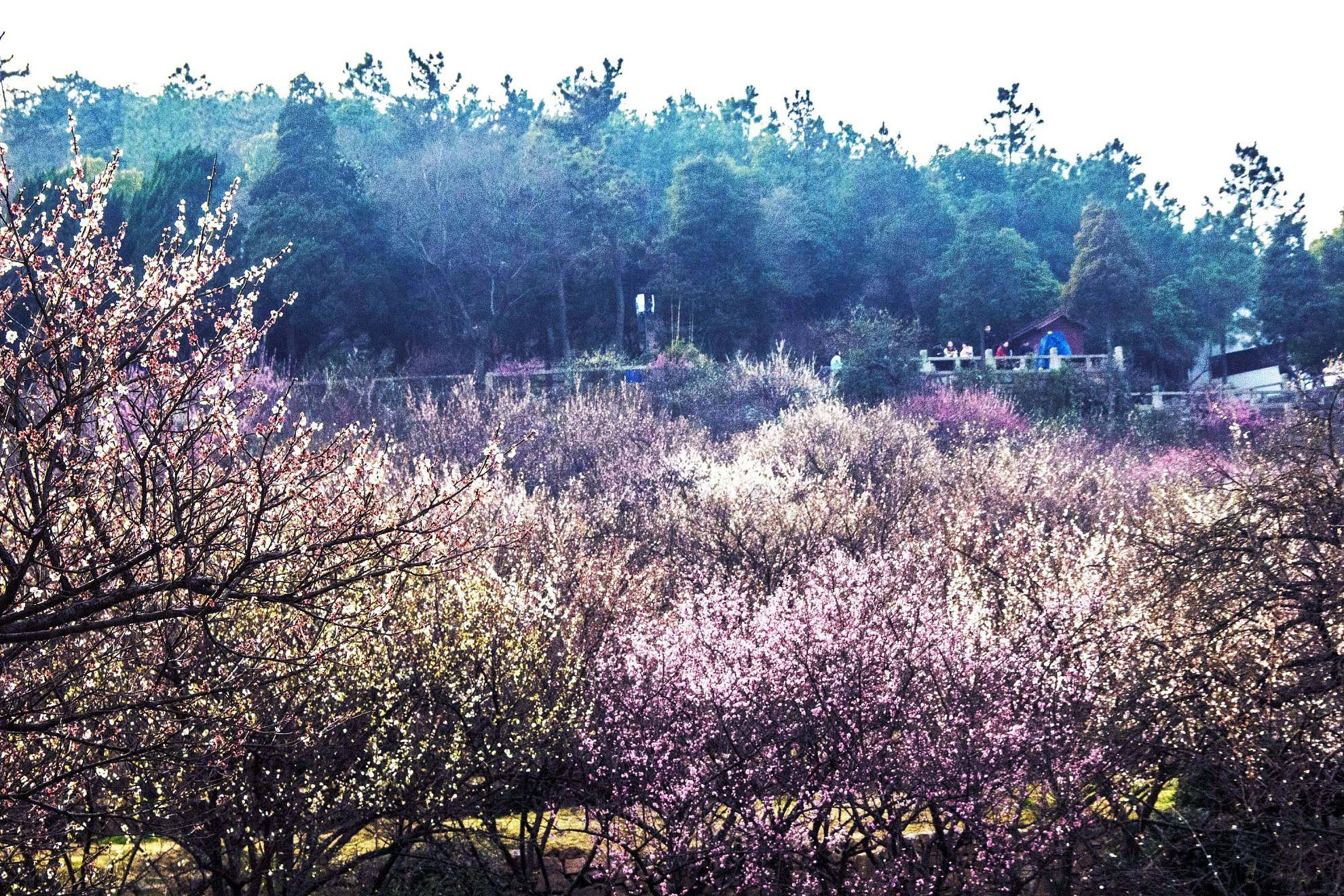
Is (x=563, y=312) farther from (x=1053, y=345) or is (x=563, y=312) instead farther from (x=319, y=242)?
(x=1053, y=345)

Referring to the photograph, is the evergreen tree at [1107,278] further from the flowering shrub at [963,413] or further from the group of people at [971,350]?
the flowering shrub at [963,413]

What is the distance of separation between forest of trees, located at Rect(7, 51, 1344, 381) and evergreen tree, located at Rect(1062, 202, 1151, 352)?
9 centimetres

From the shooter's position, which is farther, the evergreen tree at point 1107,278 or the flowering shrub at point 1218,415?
the evergreen tree at point 1107,278

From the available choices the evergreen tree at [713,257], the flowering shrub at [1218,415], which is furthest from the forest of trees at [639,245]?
the flowering shrub at [1218,415]

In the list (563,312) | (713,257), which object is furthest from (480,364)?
(713,257)

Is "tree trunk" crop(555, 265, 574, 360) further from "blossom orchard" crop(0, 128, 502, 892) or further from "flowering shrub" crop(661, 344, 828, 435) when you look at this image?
"blossom orchard" crop(0, 128, 502, 892)

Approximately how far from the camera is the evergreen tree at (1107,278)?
46062mm

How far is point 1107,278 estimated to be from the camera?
4606cm

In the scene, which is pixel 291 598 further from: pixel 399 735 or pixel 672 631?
Result: pixel 672 631

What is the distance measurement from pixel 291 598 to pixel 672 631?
18.4 feet

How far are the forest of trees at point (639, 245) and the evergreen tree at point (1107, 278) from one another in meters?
0.09

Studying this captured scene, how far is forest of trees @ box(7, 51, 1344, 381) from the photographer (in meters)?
40.9

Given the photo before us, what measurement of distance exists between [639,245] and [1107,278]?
56.9ft

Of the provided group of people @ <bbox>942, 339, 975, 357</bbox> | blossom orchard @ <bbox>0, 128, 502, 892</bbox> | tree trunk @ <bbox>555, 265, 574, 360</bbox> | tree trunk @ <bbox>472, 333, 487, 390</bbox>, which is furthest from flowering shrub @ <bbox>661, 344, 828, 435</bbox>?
blossom orchard @ <bbox>0, 128, 502, 892</bbox>
